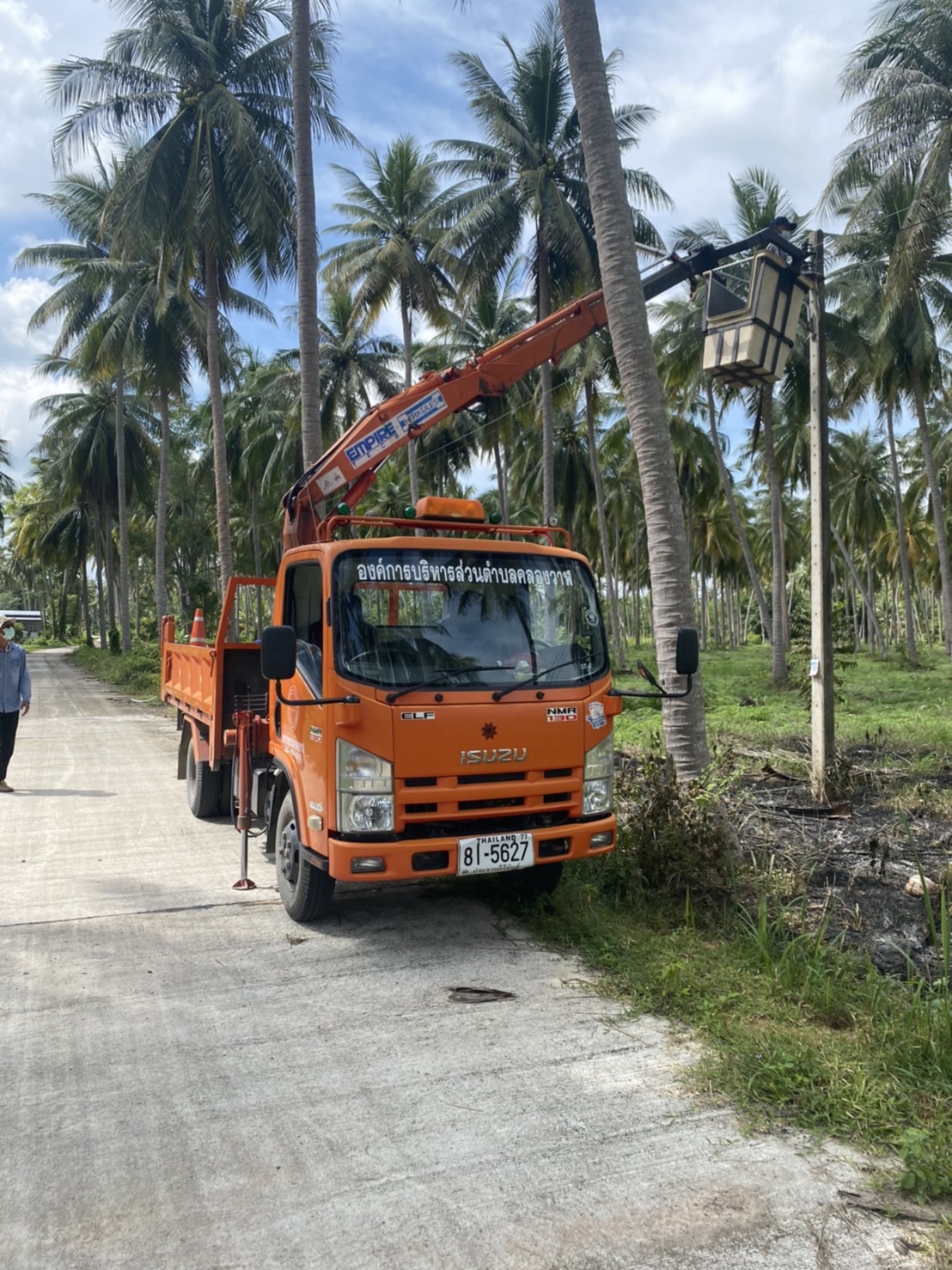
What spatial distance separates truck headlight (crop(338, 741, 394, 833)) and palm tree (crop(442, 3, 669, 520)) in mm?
16072

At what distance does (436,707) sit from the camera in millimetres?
4965

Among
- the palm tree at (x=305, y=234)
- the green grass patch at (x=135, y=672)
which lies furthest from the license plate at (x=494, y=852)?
the green grass patch at (x=135, y=672)

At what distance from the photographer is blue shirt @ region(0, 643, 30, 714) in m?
9.72

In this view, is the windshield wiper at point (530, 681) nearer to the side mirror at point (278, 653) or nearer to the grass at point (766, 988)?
the side mirror at point (278, 653)

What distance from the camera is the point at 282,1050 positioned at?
4.01 meters

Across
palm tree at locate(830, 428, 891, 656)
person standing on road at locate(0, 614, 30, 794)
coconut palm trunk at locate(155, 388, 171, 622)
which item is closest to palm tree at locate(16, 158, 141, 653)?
coconut palm trunk at locate(155, 388, 171, 622)

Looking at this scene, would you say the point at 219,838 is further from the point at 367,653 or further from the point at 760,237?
the point at 760,237

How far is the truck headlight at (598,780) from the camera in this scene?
5.41 m

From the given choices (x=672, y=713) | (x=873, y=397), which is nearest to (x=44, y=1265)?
(x=672, y=713)

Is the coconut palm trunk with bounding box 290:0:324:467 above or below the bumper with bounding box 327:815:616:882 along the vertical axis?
above

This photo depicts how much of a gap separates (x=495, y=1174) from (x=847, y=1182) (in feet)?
3.77

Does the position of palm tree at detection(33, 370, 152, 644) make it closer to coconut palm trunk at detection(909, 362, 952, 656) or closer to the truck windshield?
coconut palm trunk at detection(909, 362, 952, 656)

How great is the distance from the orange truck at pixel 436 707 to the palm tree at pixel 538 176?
49.1ft

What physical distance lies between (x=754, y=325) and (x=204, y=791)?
614 cm
